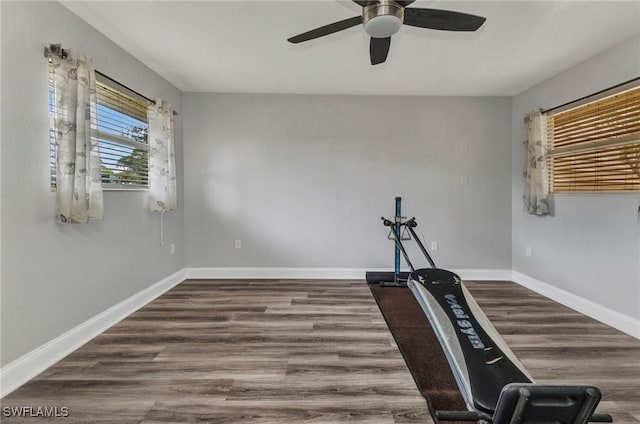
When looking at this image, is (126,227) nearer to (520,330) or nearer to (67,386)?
(67,386)

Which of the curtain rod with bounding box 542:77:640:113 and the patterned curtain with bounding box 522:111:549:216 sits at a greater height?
the curtain rod with bounding box 542:77:640:113

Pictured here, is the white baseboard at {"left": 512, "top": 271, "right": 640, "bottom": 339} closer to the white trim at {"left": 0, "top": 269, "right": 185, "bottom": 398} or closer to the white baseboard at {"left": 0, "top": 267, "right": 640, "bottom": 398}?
the white baseboard at {"left": 0, "top": 267, "right": 640, "bottom": 398}

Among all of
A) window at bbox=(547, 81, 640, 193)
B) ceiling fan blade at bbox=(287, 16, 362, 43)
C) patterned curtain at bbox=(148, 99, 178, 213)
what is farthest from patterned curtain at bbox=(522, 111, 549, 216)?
patterned curtain at bbox=(148, 99, 178, 213)

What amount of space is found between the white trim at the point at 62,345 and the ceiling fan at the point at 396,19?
8.69 feet

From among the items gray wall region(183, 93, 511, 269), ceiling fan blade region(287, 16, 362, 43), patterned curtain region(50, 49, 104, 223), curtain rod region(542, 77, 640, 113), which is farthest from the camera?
gray wall region(183, 93, 511, 269)

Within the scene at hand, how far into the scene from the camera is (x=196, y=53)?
293cm

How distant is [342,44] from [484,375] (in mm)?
2647

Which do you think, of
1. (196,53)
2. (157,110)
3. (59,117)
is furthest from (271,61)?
(59,117)

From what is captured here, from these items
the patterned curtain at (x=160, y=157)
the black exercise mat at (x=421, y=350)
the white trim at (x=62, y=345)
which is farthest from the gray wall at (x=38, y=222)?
the black exercise mat at (x=421, y=350)

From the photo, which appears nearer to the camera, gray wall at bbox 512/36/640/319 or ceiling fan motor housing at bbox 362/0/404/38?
ceiling fan motor housing at bbox 362/0/404/38

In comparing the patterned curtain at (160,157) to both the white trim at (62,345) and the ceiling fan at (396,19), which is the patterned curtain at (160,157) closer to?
the white trim at (62,345)

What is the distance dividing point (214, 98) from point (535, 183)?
412 centimetres

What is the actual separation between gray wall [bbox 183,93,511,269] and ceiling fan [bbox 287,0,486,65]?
225 cm

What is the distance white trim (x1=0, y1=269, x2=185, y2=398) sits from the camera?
182cm
